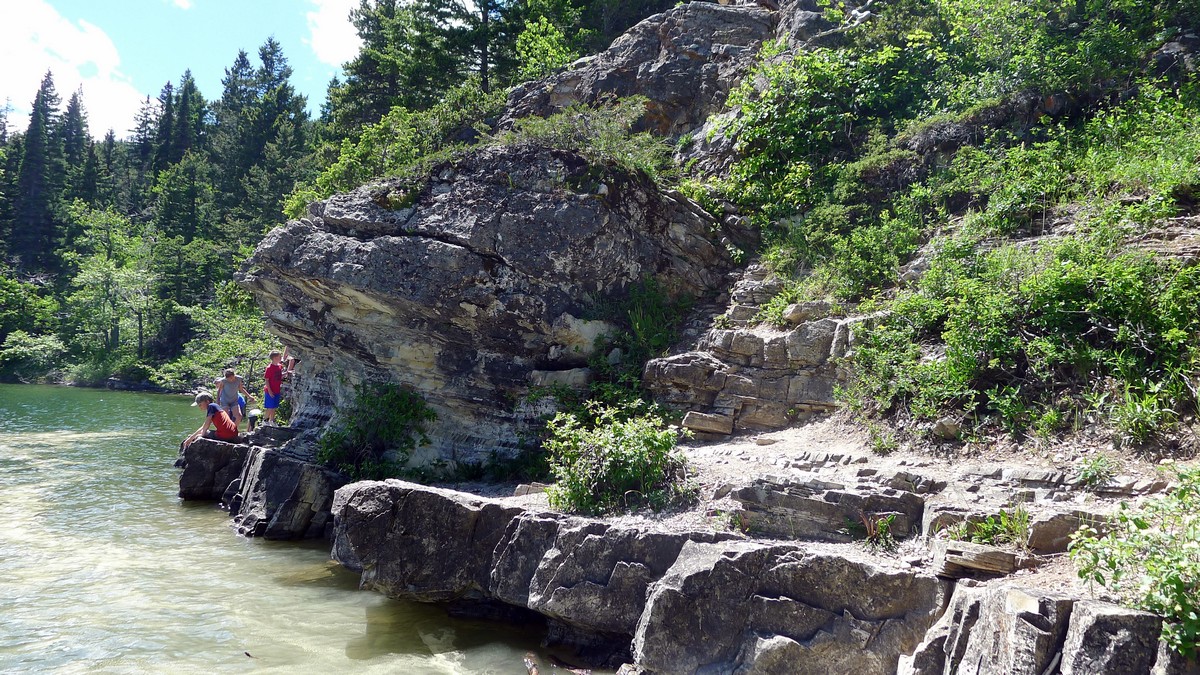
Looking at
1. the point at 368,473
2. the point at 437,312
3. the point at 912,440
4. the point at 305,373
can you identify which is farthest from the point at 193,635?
the point at 912,440

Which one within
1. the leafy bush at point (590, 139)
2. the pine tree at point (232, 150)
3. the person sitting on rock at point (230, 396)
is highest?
the pine tree at point (232, 150)

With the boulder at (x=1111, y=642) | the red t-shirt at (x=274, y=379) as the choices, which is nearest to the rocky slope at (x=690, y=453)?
the boulder at (x=1111, y=642)

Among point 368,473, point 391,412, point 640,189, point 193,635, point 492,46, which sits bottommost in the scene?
point 193,635

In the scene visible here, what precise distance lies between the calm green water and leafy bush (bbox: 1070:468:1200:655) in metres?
4.71

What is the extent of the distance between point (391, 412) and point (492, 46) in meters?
15.2

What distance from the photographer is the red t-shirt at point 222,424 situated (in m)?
13.5

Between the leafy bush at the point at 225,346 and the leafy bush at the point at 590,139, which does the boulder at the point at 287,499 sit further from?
the leafy bush at the point at 225,346

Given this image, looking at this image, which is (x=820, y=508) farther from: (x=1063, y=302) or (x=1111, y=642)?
(x=1063, y=302)

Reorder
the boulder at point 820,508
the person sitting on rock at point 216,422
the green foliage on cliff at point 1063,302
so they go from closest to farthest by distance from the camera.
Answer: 1. the boulder at point 820,508
2. the green foliage on cliff at point 1063,302
3. the person sitting on rock at point 216,422

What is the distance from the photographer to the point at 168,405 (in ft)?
95.9

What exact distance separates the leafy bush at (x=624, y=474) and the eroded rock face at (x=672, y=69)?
9.16 m

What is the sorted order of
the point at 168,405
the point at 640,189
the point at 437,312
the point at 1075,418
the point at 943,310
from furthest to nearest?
1. the point at 168,405
2. the point at 640,189
3. the point at 437,312
4. the point at 943,310
5. the point at 1075,418

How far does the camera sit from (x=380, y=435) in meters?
11.3

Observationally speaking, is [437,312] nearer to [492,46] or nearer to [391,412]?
[391,412]
